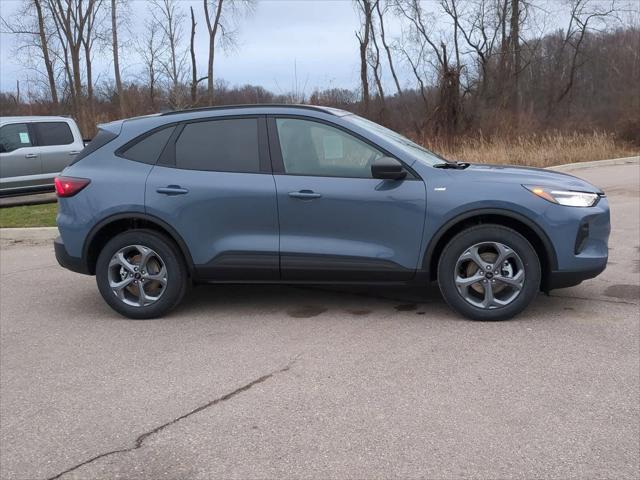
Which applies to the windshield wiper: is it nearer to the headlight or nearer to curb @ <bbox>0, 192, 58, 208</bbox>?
the headlight

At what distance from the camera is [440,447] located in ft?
10.0

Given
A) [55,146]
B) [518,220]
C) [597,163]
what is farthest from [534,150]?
[518,220]

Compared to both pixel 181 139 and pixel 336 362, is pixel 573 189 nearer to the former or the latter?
pixel 336 362

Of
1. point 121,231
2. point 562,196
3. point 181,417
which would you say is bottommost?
point 181,417

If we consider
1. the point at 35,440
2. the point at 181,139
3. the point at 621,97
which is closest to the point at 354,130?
the point at 181,139

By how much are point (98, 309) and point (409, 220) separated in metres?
2.99

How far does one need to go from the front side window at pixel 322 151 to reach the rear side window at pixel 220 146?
0.87 ft

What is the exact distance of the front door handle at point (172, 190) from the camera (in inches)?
199

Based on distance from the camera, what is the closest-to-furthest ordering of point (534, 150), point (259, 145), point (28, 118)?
1. point (259, 145)
2. point (28, 118)
3. point (534, 150)

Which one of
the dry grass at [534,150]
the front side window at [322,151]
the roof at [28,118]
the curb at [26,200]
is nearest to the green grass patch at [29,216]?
the curb at [26,200]

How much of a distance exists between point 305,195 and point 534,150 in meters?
15.2

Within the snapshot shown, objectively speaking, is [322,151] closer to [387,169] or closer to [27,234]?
[387,169]

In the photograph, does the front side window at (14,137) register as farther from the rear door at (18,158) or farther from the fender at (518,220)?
the fender at (518,220)

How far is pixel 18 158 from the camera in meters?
12.9
